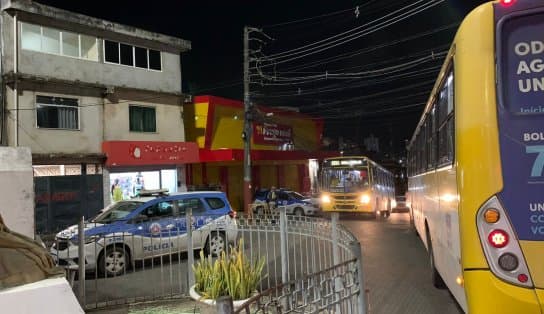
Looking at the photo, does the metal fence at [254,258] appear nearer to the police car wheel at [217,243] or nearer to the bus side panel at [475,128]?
the police car wheel at [217,243]

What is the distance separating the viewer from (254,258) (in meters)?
8.12

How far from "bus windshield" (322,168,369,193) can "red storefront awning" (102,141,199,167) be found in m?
6.82

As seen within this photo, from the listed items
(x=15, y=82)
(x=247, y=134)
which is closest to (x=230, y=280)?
(x=15, y=82)

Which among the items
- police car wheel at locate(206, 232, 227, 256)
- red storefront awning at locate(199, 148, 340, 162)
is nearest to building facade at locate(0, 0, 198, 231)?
red storefront awning at locate(199, 148, 340, 162)

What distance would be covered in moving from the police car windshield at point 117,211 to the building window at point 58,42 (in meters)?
10.4

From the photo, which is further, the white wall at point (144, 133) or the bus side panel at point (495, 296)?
the white wall at point (144, 133)

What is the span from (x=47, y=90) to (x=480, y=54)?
18600 mm

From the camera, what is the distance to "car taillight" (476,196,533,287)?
13.1 ft

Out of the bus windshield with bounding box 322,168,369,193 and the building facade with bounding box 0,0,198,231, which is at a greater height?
the building facade with bounding box 0,0,198,231

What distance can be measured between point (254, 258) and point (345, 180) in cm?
1529

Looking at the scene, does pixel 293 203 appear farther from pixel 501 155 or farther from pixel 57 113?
pixel 501 155

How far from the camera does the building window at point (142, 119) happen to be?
22766 millimetres

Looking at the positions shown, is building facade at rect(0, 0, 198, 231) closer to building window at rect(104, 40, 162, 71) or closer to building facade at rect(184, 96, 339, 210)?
building window at rect(104, 40, 162, 71)

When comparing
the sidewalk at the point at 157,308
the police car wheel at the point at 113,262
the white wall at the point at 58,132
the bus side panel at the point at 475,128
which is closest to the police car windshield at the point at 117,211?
the police car wheel at the point at 113,262
